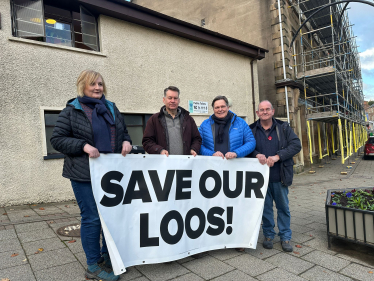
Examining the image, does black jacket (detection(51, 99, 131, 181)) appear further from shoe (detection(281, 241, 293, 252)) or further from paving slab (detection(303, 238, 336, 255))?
paving slab (detection(303, 238, 336, 255))

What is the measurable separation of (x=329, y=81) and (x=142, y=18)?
11034mm

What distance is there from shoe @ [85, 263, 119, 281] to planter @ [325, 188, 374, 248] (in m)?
2.75

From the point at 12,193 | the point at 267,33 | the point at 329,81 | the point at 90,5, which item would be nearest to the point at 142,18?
the point at 90,5

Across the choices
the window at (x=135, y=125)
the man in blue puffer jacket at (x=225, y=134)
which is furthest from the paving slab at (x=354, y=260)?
the window at (x=135, y=125)

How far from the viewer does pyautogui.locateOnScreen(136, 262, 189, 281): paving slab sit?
2777 mm

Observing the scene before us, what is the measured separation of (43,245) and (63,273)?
3.16 ft

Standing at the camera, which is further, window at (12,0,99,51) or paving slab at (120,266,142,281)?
window at (12,0,99,51)

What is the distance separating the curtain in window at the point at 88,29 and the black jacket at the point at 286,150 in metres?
5.46

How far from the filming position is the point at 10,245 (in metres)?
3.49

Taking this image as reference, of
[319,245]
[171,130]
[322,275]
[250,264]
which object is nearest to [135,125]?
[171,130]

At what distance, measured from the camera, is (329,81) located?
1404cm

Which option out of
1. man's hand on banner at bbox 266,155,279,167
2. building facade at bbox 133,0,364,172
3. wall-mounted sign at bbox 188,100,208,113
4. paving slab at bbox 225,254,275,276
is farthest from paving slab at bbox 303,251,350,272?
building facade at bbox 133,0,364,172

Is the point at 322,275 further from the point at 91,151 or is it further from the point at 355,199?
the point at 91,151

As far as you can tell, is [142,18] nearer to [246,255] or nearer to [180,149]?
[180,149]
